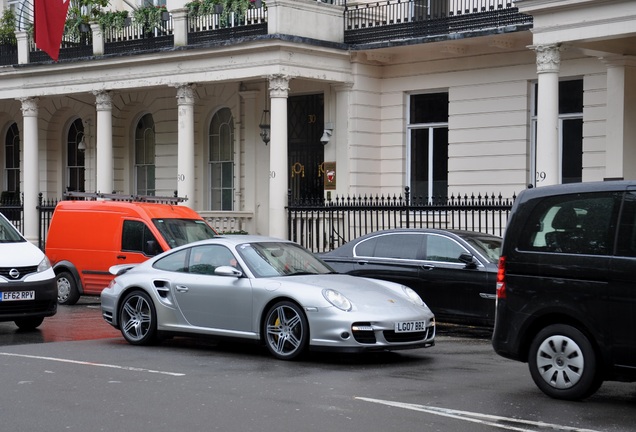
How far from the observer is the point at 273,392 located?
9.88 metres

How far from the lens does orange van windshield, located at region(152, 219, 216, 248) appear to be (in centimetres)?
1911

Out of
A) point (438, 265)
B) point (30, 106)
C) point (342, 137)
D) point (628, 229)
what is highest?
point (30, 106)

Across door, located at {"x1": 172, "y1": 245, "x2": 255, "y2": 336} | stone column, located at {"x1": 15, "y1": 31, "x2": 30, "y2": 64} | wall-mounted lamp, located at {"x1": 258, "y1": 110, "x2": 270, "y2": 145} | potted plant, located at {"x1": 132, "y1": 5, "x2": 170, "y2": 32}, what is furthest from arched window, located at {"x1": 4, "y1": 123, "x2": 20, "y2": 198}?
door, located at {"x1": 172, "y1": 245, "x2": 255, "y2": 336}

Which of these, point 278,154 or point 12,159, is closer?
point 278,154

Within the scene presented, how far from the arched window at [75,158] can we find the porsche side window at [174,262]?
67.8 feet

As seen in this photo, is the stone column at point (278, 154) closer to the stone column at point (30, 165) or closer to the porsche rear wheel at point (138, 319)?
the stone column at point (30, 165)

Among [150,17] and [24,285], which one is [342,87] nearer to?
[150,17]

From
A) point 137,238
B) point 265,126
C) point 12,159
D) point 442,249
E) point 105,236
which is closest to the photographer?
point 442,249

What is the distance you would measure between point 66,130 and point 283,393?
2585 cm

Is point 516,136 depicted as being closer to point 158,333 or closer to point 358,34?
point 358,34

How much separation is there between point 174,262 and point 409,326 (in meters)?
3.28

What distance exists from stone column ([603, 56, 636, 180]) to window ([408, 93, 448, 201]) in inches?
188

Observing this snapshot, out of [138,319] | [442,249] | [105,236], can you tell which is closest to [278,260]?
[138,319]

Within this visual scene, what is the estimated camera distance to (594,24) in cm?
1942
